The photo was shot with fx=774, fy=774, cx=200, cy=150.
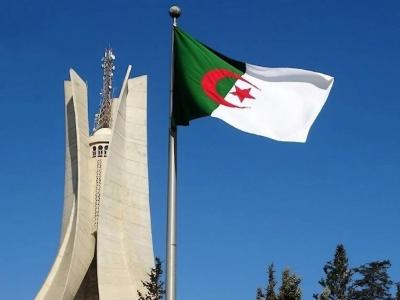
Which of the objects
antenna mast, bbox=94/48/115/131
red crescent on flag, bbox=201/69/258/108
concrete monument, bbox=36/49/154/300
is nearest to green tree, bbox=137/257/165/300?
concrete monument, bbox=36/49/154/300

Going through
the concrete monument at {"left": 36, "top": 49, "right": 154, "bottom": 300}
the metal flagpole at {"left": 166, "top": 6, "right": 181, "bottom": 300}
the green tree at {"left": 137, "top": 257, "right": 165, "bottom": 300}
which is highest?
the concrete monument at {"left": 36, "top": 49, "right": 154, "bottom": 300}

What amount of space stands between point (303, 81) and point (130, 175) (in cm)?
2259

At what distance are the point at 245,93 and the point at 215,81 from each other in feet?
1.18

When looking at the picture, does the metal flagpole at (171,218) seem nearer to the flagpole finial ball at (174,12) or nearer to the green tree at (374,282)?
the flagpole finial ball at (174,12)

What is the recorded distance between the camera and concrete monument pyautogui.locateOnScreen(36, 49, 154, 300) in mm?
28609

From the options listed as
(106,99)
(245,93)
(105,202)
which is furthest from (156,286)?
(245,93)

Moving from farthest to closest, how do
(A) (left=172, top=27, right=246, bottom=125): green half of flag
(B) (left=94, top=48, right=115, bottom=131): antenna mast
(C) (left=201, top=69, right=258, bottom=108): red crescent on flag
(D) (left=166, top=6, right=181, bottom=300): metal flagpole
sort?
(B) (left=94, top=48, right=115, bottom=131): antenna mast < (C) (left=201, top=69, right=258, bottom=108): red crescent on flag < (A) (left=172, top=27, right=246, bottom=125): green half of flag < (D) (left=166, top=6, right=181, bottom=300): metal flagpole

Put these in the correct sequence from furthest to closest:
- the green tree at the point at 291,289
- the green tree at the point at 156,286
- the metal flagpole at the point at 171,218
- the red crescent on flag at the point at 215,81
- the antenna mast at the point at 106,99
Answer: the antenna mast at the point at 106,99
the green tree at the point at 156,286
the green tree at the point at 291,289
the red crescent on flag at the point at 215,81
the metal flagpole at the point at 171,218

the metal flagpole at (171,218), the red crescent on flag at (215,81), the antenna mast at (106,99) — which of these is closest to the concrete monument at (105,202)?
the antenna mast at (106,99)

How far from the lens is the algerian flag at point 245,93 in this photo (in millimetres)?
8211

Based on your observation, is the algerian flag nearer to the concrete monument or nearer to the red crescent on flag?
the red crescent on flag

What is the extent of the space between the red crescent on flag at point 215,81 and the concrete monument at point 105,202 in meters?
20.4

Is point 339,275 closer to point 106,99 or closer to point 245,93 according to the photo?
point 106,99

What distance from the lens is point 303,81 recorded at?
8586 millimetres
